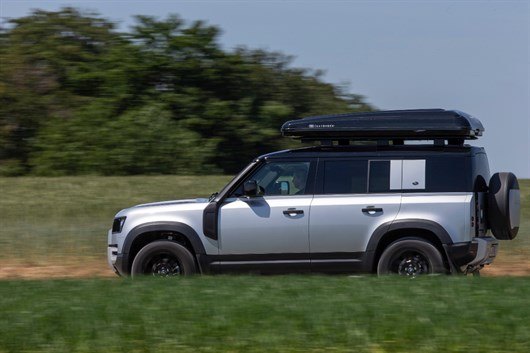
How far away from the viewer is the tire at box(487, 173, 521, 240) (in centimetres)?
1202

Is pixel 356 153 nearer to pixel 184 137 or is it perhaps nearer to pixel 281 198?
pixel 281 198

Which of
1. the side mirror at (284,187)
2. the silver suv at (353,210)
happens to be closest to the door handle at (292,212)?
the silver suv at (353,210)

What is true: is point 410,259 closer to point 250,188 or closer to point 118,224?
point 250,188

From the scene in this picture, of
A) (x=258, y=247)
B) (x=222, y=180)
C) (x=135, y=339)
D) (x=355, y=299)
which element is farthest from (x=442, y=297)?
(x=222, y=180)

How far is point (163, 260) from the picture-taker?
1254cm

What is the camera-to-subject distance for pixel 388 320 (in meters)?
8.43

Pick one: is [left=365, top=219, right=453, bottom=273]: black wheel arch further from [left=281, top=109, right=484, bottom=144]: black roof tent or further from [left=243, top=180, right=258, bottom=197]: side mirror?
[left=243, top=180, right=258, bottom=197]: side mirror

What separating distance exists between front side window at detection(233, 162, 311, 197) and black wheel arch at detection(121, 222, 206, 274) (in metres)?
0.72

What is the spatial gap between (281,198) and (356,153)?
100cm

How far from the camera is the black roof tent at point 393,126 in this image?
11859mm

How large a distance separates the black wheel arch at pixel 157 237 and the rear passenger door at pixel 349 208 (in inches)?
53.9

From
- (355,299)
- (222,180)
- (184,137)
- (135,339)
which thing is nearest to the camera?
(135,339)

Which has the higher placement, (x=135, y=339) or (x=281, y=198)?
(x=281, y=198)

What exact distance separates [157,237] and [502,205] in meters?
4.01
